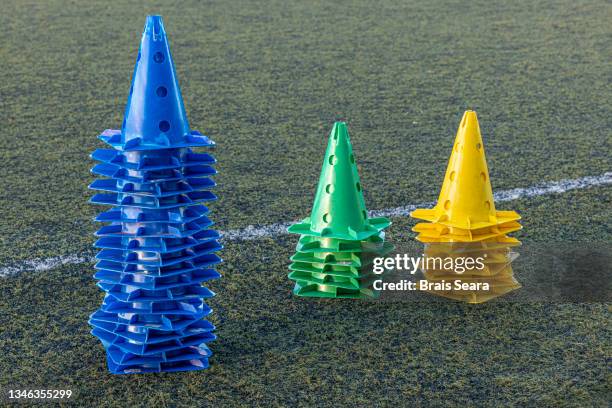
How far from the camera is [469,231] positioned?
3.28m

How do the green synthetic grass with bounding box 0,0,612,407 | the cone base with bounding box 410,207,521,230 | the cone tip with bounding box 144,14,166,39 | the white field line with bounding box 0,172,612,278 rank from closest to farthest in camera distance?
the cone tip with bounding box 144,14,166,39, the green synthetic grass with bounding box 0,0,612,407, the cone base with bounding box 410,207,521,230, the white field line with bounding box 0,172,612,278

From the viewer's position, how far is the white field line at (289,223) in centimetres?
354

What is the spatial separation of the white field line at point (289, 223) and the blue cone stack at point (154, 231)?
29.7 inches

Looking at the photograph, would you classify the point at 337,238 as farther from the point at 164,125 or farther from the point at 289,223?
the point at 164,125

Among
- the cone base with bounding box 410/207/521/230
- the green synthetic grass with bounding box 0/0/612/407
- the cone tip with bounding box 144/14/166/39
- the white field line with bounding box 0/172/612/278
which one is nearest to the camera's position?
the cone tip with bounding box 144/14/166/39

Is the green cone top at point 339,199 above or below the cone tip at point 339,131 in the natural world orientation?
below

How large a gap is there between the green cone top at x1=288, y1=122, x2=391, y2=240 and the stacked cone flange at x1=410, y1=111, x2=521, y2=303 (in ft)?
0.71

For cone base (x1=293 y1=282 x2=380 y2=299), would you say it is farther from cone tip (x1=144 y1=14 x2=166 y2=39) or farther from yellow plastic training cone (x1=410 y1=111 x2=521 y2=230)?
cone tip (x1=144 y1=14 x2=166 y2=39)

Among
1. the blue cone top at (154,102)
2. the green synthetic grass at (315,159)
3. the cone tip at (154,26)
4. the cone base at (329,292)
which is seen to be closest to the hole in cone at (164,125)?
the blue cone top at (154,102)

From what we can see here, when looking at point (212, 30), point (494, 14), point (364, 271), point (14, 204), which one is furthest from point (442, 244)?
point (494, 14)

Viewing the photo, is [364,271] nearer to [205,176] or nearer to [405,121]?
[205,176]

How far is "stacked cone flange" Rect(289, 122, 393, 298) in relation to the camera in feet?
10.8

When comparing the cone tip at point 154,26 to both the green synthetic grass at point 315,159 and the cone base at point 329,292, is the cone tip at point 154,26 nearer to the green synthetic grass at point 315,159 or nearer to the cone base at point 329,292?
the green synthetic grass at point 315,159

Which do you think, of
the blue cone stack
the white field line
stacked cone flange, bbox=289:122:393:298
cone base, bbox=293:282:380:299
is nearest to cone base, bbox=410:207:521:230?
stacked cone flange, bbox=289:122:393:298
